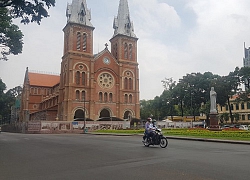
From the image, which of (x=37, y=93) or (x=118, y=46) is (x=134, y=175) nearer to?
(x=118, y=46)

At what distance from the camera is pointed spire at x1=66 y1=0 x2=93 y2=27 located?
5037 cm

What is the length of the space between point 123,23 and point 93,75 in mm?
15223

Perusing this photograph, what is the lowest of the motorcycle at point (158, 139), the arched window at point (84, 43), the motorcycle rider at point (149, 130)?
the motorcycle at point (158, 139)

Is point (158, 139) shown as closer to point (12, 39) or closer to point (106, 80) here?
point (12, 39)

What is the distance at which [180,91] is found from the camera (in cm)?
5166

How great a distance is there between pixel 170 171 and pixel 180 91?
153ft

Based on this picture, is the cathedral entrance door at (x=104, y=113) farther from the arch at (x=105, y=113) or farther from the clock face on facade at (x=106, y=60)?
the clock face on facade at (x=106, y=60)

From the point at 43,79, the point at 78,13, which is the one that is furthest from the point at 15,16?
the point at 43,79

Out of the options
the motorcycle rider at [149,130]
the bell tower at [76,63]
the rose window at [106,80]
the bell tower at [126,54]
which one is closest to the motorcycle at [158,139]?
the motorcycle rider at [149,130]

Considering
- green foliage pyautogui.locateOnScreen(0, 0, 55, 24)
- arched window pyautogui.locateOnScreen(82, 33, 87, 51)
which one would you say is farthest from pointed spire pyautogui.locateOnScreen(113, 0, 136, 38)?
green foliage pyautogui.locateOnScreen(0, 0, 55, 24)

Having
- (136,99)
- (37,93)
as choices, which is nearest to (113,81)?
(136,99)

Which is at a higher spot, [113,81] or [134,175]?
[113,81]

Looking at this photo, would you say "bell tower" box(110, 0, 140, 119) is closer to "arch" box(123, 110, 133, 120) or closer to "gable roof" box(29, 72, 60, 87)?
"arch" box(123, 110, 133, 120)

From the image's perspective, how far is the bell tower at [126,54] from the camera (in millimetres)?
52531
